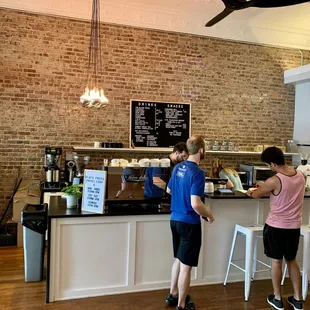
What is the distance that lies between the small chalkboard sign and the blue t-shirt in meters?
0.68

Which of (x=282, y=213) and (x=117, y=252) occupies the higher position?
(x=282, y=213)

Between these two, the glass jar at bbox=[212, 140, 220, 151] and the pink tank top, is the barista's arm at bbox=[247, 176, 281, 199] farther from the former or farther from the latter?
the glass jar at bbox=[212, 140, 220, 151]

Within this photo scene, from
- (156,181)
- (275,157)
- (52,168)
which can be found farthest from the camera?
(52,168)

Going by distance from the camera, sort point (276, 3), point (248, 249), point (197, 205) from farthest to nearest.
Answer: point (248, 249) → point (197, 205) → point (276, 3)

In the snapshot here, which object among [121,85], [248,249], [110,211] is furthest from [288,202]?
[121,85]

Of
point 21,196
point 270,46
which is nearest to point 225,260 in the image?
point 21,196

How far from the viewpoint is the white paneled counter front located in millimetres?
3089

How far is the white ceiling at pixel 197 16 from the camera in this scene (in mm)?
5543

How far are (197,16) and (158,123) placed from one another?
82.2 inches

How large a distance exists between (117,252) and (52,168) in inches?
98.2

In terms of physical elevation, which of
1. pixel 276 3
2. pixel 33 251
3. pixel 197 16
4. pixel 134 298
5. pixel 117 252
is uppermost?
pixel 197 16

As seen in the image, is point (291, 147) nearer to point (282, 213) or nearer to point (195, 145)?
point (282, 213)

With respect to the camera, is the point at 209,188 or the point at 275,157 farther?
the point at 209,188

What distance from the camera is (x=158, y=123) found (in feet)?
20.0
